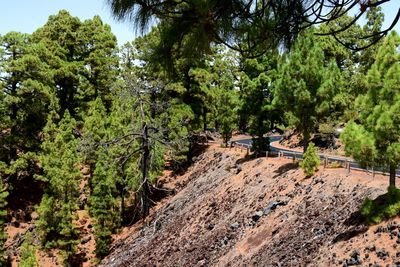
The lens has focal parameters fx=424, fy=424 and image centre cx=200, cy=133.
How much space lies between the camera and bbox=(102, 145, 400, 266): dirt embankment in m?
15.3

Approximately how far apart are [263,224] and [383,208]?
286 inches

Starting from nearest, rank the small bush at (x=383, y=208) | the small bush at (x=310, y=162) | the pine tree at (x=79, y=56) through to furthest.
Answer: the small bush at (x=383, y=208), the small bush at (x=310, y=162), the pine tree at (x=79, y=56)

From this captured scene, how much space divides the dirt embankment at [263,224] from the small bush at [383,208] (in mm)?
371

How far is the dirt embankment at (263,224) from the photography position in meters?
15.3

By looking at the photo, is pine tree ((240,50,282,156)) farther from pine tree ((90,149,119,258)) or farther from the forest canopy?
pine tree ((90,149,119,258))

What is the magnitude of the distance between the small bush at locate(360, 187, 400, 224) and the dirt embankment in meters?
0.37

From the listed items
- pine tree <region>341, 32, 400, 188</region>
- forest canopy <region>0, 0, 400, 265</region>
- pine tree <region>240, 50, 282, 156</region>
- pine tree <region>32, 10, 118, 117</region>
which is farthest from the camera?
pine tree <region>32, 10, 118, 117</region>

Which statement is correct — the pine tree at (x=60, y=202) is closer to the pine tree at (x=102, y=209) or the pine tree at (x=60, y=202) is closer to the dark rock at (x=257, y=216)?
the pine tree at (x=102, y=209)

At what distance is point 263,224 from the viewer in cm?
2133

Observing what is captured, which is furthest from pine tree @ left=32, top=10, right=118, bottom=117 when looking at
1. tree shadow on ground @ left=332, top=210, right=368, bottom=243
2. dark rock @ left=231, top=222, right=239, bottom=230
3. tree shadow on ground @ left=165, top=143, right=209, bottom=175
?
tree shadow on ground @ left=332, top=210, right=368, bottom=243

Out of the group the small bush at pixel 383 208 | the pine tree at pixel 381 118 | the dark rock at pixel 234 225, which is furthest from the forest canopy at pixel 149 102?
the dark rock at pixel 234 225

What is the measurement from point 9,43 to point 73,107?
44.1 feet

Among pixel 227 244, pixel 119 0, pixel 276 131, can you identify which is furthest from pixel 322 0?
pixel 276 131

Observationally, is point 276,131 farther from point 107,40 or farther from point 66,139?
point 66,139
